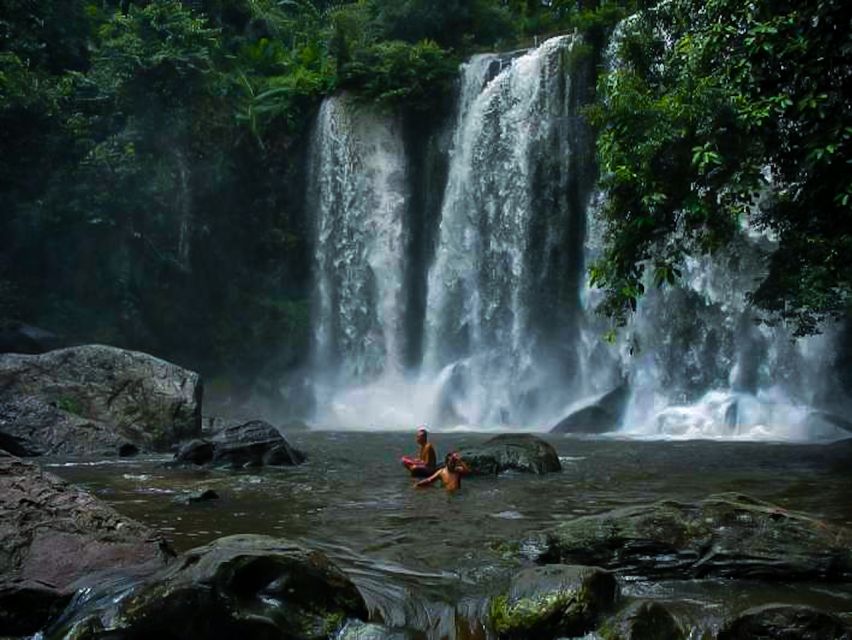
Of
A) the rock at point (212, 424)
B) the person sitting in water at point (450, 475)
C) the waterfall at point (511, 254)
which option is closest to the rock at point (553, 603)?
the person sitting in water at point (450, 475)

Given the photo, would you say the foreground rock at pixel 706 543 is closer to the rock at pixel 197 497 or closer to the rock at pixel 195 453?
the rock at pixel 197 497

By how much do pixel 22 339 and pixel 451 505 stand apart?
52.5ft

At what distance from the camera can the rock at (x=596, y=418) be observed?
20.4 m

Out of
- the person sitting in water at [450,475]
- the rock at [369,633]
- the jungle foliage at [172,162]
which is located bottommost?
the rock at [369,633]

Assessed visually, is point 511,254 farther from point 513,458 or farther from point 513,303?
point 513,458

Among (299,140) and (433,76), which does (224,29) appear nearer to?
(299,140)

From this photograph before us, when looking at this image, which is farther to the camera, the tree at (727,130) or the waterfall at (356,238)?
the waterfall at (356,238)

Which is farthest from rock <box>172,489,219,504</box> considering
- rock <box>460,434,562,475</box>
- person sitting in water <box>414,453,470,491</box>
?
rock <box>460,434,562,475</box>

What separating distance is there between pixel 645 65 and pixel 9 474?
364 inches

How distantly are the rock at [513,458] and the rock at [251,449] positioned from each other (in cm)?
286

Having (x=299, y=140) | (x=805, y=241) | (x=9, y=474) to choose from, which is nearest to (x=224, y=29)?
(x=299, y=140)

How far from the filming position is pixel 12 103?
2202 centimetres

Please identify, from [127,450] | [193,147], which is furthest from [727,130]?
[193,147]

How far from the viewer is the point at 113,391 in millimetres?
16672
